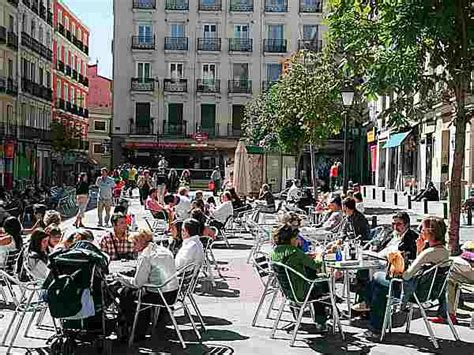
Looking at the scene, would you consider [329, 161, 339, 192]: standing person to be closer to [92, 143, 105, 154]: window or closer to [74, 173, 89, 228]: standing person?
[74, 173, 89, 228]: standing person

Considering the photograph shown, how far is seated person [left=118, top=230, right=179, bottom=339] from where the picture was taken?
7906 millimetres

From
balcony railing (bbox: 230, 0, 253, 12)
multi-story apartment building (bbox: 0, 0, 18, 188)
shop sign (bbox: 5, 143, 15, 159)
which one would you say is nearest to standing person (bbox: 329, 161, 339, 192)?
multi-story apartment building (bbox: 0, 0, 18, 188)

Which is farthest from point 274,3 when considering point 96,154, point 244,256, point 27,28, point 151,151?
point 244,256

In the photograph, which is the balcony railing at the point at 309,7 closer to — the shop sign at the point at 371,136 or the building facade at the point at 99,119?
the shop sign at the point at 371,136

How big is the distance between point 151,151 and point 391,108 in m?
50.5

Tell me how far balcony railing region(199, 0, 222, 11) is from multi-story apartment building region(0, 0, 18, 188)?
15448 millimetres

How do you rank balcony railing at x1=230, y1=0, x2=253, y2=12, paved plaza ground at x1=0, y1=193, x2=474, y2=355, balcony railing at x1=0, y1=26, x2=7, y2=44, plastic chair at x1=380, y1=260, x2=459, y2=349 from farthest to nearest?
1. balcony railing at x1=230, y1=0, x2=253, y2=12
2. balcony railing at x1=0, y1=26, x2=7, y2=44
3. plastic chair at x1=380, y1=260, x2=459, y2=349
4. paved plaza ground at x1=0, y1=193, x2=474, y2=355

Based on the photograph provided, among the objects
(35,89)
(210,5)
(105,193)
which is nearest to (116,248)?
(105,193)

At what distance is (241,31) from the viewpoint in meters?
62.4

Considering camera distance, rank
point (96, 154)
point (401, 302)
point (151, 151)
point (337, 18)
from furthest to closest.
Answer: point (96, 154) < point (151, 151) < point (337, 18) < point (401, 302)

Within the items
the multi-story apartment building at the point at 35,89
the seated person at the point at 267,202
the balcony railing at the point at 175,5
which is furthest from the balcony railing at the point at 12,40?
the seated person at the point at 267,202

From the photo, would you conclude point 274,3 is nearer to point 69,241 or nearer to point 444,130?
point 444,130

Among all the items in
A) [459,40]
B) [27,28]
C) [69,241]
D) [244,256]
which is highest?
[27,28]

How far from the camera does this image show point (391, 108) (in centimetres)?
1192
